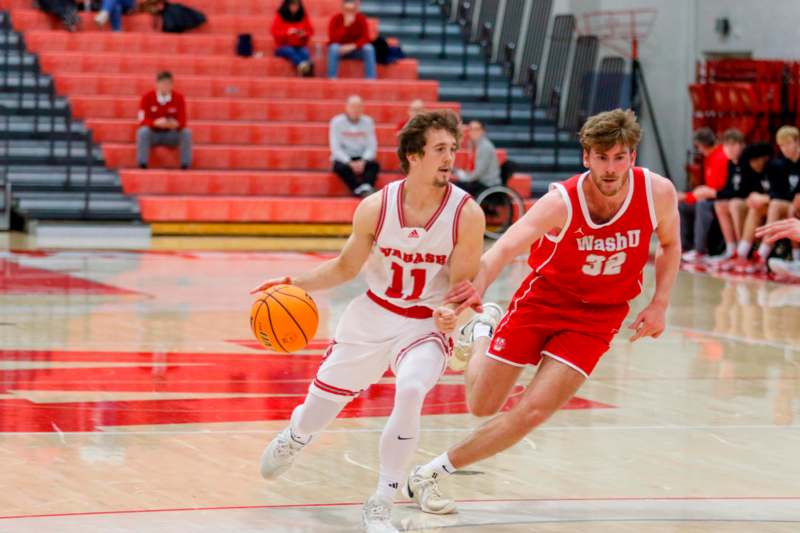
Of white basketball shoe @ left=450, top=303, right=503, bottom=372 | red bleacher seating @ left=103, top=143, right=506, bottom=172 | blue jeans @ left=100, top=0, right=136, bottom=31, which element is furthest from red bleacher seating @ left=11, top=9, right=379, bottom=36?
white basketball shoe @ left=450, top=303, right=503, bottom=372

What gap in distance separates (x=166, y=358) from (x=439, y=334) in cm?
362

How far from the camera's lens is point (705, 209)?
15461 millimetres

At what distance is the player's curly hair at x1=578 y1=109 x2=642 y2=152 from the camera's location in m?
5.05

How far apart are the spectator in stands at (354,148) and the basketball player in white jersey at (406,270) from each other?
12.5 m

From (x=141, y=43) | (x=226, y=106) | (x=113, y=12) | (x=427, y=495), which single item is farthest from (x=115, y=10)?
(x=427, y=495)

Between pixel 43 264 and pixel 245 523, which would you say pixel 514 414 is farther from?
pixel 43 264

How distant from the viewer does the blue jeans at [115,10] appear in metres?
19.7

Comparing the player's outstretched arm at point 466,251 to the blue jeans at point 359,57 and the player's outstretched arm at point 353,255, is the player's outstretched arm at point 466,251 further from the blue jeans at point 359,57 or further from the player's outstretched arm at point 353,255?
the blue jeans at point 359,57

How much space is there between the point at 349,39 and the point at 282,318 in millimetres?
14711

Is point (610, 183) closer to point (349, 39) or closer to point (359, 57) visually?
point (349, 39)

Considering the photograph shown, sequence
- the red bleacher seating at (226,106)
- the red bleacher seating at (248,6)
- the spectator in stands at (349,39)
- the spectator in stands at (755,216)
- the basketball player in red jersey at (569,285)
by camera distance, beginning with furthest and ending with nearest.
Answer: the red bleacher seating at (248,6) → the spectator in stands at (349,39) → the red bleacher seating at (226,106) → the spectator in stands at (755,216) → the basketball player in red jersey at (569,285)

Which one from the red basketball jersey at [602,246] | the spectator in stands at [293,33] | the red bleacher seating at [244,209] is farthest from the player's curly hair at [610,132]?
the spectator in stands at [293,33]

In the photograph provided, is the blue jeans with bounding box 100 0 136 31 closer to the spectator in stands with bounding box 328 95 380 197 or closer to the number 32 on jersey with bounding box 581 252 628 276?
the spectator in stands with bounding box 328 95 380 197

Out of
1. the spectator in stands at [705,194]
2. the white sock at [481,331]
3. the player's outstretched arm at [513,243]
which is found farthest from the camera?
the spectator in stands at [705,194]
